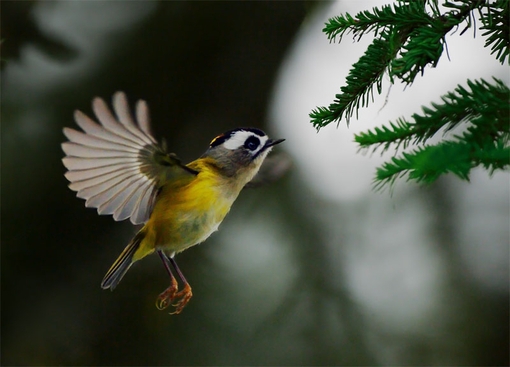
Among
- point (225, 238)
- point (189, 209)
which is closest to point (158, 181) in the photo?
point (189, 209)

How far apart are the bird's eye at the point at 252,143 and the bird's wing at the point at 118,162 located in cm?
7

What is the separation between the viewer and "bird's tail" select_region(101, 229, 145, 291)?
582 millimetres

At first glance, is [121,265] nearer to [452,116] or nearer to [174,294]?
[174,294]

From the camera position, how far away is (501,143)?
0.41 m

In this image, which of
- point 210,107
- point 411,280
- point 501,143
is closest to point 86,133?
point 501,143

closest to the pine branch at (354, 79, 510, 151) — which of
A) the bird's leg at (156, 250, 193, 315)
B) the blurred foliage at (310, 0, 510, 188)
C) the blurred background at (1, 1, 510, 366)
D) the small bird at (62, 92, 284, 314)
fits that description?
the blurred foliage at (310, 0, 510, 188)

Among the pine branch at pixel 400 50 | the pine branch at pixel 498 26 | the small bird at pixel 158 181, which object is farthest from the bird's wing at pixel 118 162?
the pine branch at pixel 498 26

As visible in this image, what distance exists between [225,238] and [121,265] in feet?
2.61

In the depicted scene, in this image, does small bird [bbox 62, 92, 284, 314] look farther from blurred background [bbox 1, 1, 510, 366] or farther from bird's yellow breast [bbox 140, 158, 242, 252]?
blurred background [bbox 1, 1, 510, 366]

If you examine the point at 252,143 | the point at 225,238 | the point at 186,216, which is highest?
the point at 252,143

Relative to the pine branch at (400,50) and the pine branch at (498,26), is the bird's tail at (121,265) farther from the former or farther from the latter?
the pine branch at (498,26)

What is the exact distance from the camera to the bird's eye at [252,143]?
59 centimetres

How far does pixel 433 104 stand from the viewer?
18.1 inches

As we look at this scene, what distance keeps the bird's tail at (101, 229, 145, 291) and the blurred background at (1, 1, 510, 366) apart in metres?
0.48
